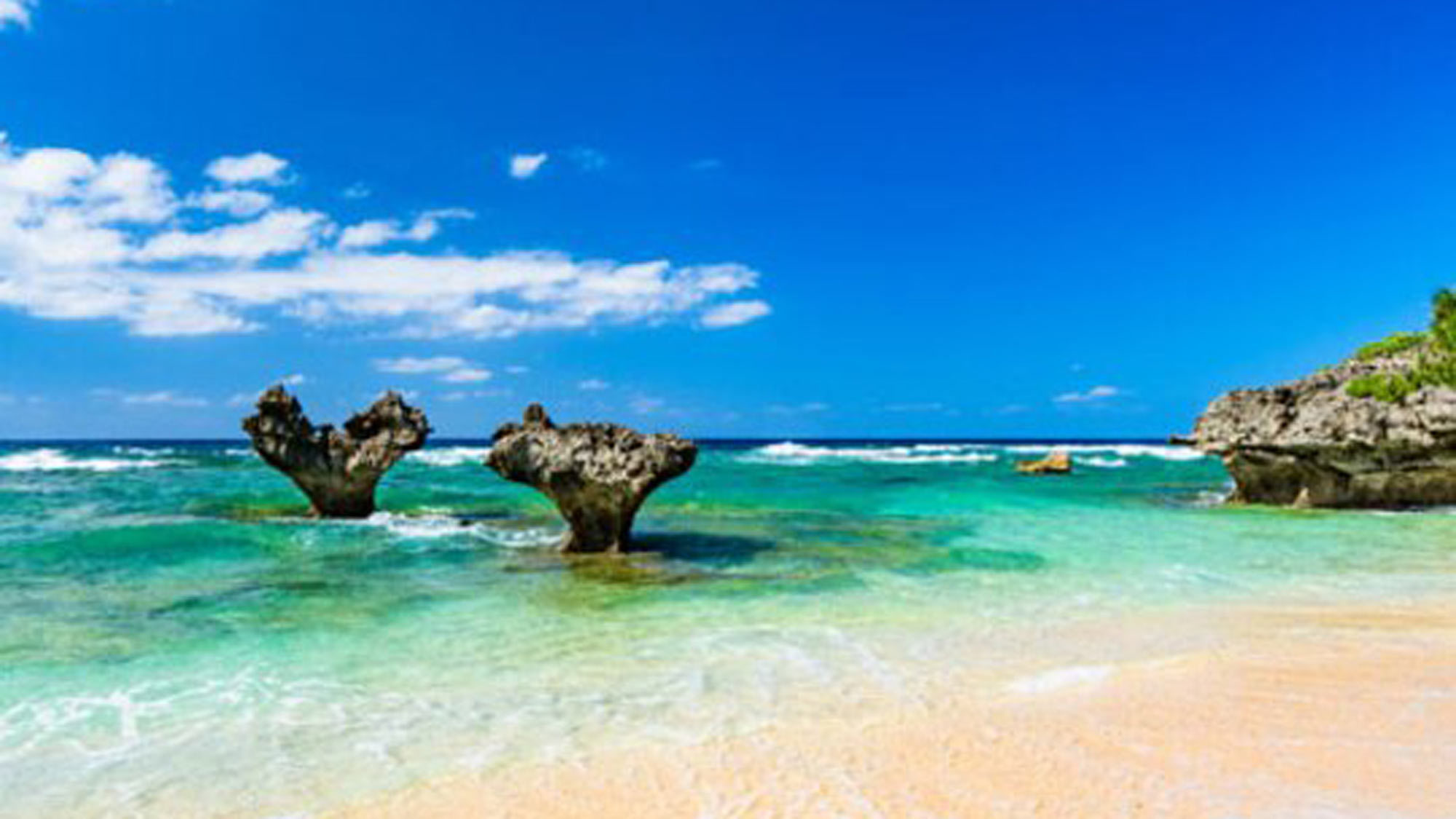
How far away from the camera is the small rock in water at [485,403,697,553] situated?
49.5 ft

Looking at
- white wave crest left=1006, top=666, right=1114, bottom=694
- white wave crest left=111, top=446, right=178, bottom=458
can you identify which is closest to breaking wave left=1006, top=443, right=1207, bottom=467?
white wave crest left=1006, top=666, right=1114, bottom=694

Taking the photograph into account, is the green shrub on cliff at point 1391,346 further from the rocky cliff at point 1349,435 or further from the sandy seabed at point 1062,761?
the sandy seabed at point 1062,761

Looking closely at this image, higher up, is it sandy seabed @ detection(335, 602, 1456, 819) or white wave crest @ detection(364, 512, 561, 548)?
white wave crest @ detection(364, 512, 561, 548)

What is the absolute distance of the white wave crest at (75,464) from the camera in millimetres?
48938

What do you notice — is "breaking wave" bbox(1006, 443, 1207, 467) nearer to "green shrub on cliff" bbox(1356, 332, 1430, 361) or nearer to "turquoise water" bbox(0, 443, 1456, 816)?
"green shrub on cliff" bbox(1356, 332, 1430, 361)

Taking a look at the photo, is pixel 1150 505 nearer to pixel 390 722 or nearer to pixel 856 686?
pixel 856 686

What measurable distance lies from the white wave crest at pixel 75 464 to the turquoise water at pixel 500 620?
3050 centimetres

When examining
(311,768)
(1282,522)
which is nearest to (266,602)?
(311,768)

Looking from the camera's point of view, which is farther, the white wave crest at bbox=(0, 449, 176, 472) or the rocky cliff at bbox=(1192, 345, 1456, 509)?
the white wave crest at bbox=(0, 449, 176, 472)

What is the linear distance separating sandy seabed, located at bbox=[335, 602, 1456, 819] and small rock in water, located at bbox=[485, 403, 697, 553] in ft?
28.5

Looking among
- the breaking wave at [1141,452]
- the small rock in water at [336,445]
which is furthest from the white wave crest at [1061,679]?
the breaking wave at [1141,452]

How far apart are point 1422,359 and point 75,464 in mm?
65193

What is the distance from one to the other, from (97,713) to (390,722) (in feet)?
7.28

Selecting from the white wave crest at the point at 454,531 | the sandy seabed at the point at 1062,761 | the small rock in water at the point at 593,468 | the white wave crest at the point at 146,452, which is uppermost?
the white wave crest at the point at 146,452
